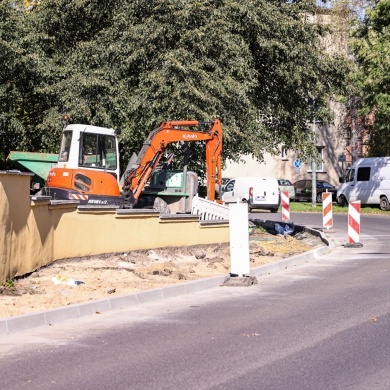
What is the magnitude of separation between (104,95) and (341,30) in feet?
87.7

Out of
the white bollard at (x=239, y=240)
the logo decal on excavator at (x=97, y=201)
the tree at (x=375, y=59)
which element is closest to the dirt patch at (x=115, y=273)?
the white bollard at (x=239, y=240)

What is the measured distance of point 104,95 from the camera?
80.5 feet

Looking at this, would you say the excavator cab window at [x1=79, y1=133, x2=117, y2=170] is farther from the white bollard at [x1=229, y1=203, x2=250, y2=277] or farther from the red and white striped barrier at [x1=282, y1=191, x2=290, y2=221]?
the white bollard at [x1=229, y1=203, x2=250, y2=277]

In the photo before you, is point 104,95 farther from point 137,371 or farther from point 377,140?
point 377,140

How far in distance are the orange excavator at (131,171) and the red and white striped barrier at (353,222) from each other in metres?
4.06

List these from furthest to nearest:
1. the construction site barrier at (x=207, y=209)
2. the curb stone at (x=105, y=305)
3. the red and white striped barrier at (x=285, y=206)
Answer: the red and white striped barrier at (x=285, y=206), the construction site barrier at (x=207, y=209), the curb stone at (x=105, y=305)

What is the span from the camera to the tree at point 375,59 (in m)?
40.5

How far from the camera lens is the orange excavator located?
21.4 meters

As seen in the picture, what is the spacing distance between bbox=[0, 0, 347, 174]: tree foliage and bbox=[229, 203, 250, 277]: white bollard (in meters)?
9.31

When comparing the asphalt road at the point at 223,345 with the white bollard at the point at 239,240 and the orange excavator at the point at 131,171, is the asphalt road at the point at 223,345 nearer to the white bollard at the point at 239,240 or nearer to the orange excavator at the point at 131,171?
the white bollard at the point at 239,240

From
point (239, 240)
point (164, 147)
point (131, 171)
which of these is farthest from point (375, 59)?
point (239, 240)

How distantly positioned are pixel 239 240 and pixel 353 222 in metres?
7.81

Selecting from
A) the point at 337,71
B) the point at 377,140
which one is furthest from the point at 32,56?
the point at 377,140

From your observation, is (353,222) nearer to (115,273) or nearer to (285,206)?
(285,206)
